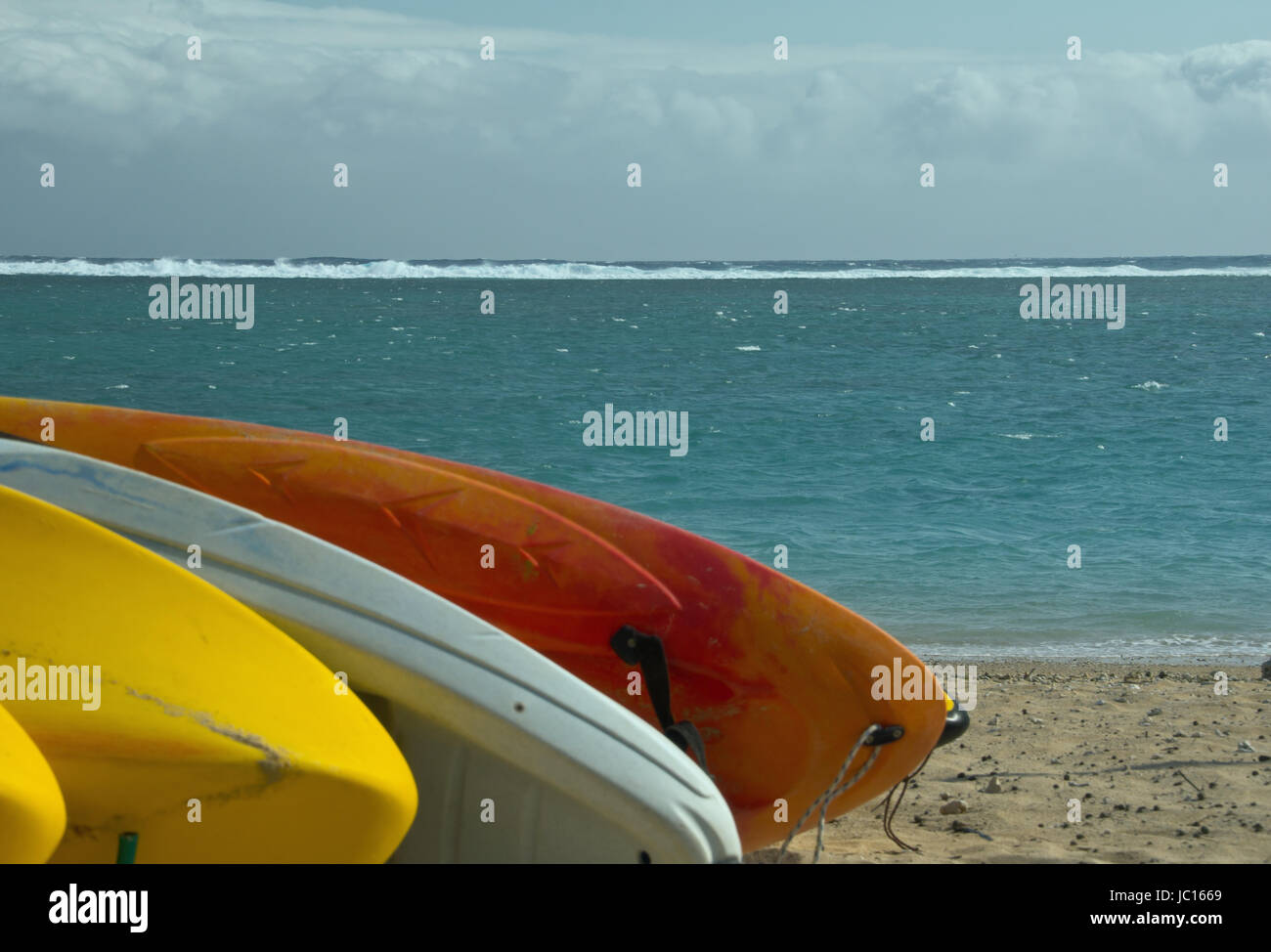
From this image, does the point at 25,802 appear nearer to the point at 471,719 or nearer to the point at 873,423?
the point at 471,719

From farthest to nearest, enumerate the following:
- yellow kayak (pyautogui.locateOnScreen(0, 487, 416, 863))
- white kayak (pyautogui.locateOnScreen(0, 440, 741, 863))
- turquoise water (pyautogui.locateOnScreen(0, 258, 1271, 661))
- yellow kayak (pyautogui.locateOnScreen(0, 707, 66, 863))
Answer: turquoise water (pyautogui.locateOnScreen(0, 258, 1271, 661))
white kayak (pyautogui.locateOnScreen(0, 440, 741, 863))
yellow kayak (pyautogui.locateOnScreen(0, 487, 416, 863))
yellow kayak (pyautogui.locateOnScreen(0, 707, 66, 863))

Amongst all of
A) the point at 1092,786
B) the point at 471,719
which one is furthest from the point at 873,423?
the point at 471,719

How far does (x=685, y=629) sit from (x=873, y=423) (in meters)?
13.3

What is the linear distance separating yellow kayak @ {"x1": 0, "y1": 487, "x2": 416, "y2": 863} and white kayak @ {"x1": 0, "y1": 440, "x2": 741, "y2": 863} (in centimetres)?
23

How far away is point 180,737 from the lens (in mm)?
2391

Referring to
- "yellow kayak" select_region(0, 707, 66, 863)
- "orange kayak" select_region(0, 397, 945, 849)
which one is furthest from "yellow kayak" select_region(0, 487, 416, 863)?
"orange kayak" select_region(0, 397, 945, 849)

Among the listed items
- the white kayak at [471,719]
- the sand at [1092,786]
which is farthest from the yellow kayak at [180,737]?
the sand at [1092,786]

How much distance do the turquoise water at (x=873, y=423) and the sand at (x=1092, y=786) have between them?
1.71m

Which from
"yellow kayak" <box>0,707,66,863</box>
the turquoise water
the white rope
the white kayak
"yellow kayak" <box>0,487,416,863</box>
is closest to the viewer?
"yellow kayak" <box>0,707,66,863</box>

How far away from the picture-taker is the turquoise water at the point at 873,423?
835 centimetres

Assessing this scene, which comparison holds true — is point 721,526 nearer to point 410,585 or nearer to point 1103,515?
point 1103,515

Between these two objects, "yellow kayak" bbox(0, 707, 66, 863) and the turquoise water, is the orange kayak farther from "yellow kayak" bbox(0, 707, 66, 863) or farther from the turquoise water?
the turquoise water

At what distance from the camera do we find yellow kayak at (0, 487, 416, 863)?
239 cm

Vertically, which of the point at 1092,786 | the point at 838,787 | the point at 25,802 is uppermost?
the point at 25,802
